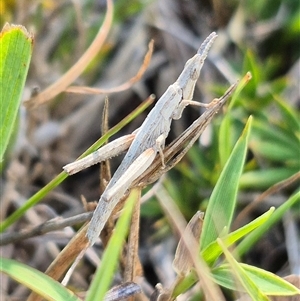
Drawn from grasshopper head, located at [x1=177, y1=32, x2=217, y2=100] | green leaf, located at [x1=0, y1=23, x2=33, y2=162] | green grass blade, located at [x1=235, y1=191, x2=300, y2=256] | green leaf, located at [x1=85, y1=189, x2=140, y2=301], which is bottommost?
green grass blade, located at [x1=235, y1=191, x2=300, y2=256]

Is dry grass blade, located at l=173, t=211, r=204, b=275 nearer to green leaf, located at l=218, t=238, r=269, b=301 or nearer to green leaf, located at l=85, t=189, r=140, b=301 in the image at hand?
green leaf, located at l=218, t=238, r=269, b=301

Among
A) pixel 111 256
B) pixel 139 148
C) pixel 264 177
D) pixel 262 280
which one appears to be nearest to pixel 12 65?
pixel 139 148

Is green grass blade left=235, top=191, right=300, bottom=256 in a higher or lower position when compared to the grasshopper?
lower

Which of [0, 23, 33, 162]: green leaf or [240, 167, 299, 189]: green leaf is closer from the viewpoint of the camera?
[0, 23, 33, 162]: green leaf

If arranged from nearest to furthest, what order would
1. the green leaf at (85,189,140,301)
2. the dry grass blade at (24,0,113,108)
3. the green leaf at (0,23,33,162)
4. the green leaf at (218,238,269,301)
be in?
the green leaf at (85,189,140,301) → the green leaf at (218,238,269,301) → the green leaf at (0,23,33,162) → the dry grass blade at (24,0,113,108)

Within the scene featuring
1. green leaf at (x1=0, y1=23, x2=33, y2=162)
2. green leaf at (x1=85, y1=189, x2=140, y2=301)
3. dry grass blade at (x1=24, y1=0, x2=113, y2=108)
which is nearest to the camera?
green leaf at (x1=85, y1=189, x2=140, y2=301)

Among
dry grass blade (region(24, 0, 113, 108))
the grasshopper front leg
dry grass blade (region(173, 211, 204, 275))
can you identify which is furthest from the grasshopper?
dry grass blade (region(24, 0, 113, 108))

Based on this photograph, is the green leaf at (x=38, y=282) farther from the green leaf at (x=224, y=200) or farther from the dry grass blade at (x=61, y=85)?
the dry grass blade at (x=61, y=85)

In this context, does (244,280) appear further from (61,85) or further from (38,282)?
(61,85)
